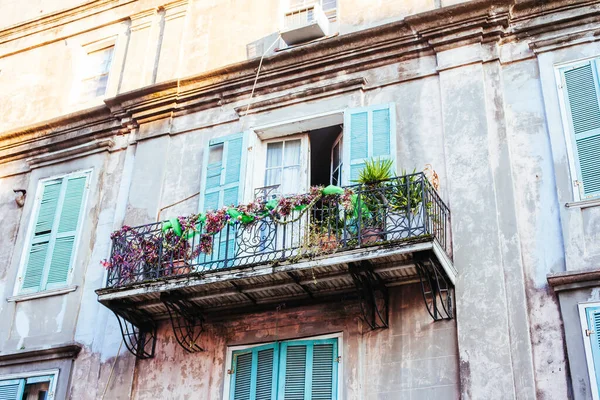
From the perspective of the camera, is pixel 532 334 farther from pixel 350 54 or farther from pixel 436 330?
pixel 350 54

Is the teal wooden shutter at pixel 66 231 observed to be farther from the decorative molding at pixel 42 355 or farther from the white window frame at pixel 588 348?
the white window frame at pixel 588 348

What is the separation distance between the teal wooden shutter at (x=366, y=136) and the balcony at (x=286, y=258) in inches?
33.3

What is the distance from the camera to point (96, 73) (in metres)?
15.5

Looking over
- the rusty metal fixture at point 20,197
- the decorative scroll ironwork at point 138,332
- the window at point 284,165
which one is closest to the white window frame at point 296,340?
the decorative scroll ironwork at point 138,332

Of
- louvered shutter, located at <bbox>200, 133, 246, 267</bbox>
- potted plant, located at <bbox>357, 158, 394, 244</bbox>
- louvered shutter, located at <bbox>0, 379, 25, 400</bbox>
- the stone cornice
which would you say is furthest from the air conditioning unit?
louvered shutter, located at <bbox>0, 379, 25, 400</bbox>

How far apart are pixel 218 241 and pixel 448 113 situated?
11.6ft

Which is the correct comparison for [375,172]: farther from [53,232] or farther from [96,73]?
[96,73]

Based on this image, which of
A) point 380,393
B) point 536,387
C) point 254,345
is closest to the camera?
→ point 536,387

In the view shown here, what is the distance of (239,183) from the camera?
12352mm

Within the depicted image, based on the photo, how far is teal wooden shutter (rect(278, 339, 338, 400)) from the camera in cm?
1050

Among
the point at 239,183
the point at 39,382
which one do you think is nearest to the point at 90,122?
the point at 239,183

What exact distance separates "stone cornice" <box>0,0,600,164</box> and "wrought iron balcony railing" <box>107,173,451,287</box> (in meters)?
2.24

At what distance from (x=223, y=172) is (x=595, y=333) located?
5644 millimetres

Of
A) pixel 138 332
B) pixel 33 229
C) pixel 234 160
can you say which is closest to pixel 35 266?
pixel 33 229
